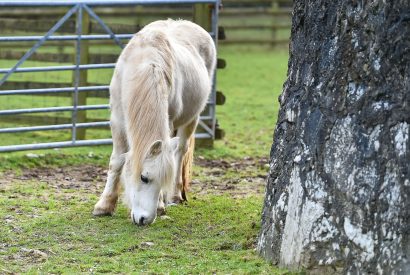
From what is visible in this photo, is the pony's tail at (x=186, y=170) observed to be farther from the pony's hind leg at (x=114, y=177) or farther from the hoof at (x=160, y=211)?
the pony's hind leg at (x=114, y=177)

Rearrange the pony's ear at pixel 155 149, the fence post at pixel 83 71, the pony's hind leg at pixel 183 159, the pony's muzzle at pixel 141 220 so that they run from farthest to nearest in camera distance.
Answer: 1. the fence post at pixel 83 71
2. the pony's hind leg at pixel 183 159
3. the pony's muzzle at pixel 141 220
4. the pony's ear at pixel 155 149

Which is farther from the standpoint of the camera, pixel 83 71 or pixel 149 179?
pixel 83 71

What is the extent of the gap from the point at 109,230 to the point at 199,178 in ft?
8.21

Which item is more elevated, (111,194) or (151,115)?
(151,115)

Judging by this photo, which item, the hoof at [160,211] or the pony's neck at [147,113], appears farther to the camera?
the hoof at [160,211]

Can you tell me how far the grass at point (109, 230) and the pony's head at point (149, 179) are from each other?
16 centimetres

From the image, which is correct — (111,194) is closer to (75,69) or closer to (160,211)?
(160,211)

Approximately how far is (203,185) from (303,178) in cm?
331

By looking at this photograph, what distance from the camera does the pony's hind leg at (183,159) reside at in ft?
25.4

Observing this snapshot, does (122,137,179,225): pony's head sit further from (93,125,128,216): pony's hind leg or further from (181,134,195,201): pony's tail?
(181,134,195,201): pony's tail

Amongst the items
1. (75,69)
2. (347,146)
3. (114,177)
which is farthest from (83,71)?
(347,146)

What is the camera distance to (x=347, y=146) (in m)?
5.11

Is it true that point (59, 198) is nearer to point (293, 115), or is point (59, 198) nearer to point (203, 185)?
point (203, 185)

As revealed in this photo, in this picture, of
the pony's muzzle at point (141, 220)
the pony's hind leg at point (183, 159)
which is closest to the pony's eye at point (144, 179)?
the pony's muzzle at point (141, 220)
